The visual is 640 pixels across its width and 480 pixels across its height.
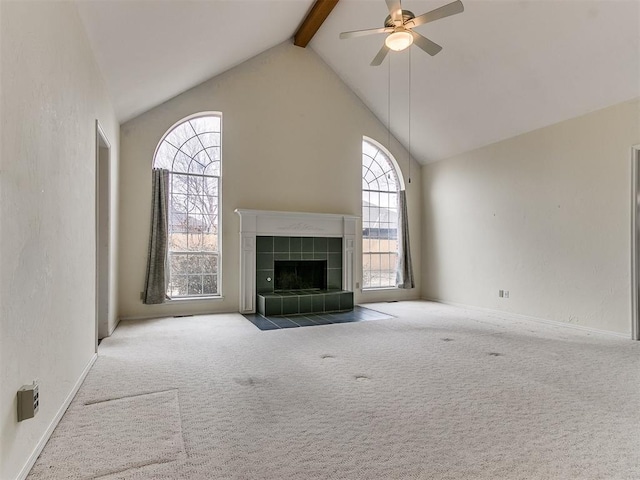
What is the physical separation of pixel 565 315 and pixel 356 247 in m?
3.33

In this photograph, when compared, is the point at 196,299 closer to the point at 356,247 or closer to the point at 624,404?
the point at 356,247

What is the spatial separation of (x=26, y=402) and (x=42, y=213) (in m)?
0.98

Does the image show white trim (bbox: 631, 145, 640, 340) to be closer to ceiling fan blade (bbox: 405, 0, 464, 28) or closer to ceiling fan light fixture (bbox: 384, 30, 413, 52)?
ceiling fan blade (bbox: 405, 0, 464, 28)

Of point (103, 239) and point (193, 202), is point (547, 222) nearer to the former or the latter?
point (193, 202)

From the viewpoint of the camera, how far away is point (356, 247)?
6711 millimetres

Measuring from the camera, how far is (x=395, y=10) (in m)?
3.13

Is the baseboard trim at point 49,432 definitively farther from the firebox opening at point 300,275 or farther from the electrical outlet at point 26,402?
the firebox opening at point 300,275

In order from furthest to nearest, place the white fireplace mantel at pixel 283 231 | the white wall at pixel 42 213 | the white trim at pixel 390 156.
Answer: the white trim at pixel 390 156
the white fireplace mantel at pixel 283 231
the white wall at pixel 42 213

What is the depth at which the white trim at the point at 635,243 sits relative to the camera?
4148mm

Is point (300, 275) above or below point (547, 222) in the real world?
below

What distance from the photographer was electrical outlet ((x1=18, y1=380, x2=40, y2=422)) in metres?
1.68

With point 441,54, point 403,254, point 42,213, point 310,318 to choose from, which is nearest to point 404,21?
point 441,54

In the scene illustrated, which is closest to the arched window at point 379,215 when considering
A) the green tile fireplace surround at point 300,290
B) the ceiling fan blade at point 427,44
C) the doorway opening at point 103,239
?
the green tile fireplace surround at point 300,290

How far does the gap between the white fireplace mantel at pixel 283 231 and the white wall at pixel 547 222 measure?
185 centimetres
